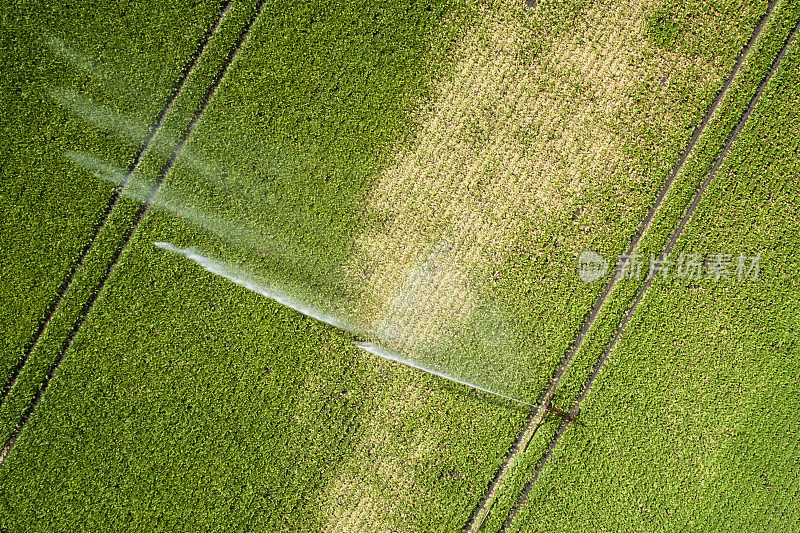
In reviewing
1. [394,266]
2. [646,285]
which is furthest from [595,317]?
[394,266]

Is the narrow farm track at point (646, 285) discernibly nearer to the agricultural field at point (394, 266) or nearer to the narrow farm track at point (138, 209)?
the agricultural field at point (394, 266)

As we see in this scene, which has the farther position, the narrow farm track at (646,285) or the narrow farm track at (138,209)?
the narrow farm track at (646,285)

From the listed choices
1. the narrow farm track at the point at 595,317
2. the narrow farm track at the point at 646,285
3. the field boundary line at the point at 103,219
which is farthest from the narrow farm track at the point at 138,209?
the narrow farm track at the point at 646,285

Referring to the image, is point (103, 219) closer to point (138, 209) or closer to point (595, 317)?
point (138, 209)

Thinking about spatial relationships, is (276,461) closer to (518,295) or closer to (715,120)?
(518,295)

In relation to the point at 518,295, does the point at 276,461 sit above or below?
below

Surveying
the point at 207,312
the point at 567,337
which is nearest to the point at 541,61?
the point at 567,337
